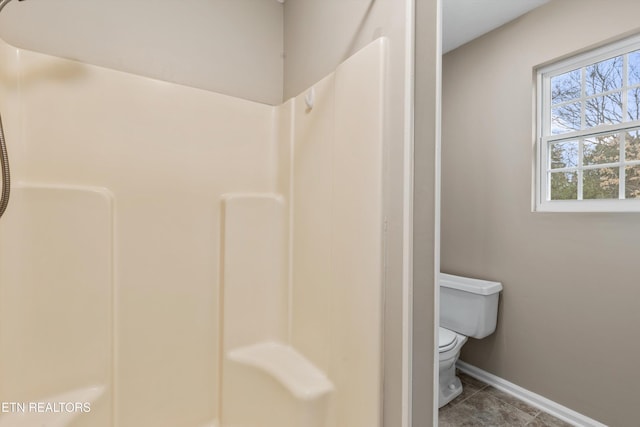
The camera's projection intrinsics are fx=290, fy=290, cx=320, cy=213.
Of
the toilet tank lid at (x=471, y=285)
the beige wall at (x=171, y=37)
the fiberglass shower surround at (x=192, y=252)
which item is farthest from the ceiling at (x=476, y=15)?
→ the toilet tank lid at (x=471, y=285)

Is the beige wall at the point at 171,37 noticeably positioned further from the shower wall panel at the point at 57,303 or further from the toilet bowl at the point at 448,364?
the toilet bowl at the point at 448,364

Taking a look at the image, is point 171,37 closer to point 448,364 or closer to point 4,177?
point 4,177

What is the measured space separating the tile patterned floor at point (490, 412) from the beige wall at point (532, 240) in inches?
4.8

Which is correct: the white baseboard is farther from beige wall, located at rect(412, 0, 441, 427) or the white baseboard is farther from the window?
beige wall, located at rect(412, 0, 441, 427)

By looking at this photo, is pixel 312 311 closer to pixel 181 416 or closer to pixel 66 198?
pixel 181 416

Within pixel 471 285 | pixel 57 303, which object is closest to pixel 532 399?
pixel 471 285

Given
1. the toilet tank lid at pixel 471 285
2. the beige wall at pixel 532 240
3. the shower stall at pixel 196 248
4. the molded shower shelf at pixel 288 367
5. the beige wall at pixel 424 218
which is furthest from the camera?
the toilet tank lid at pixel 471 285

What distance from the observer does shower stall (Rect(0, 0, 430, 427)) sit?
99cm

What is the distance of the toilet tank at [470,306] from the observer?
72.4 inches

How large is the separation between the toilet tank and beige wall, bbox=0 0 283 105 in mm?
1671

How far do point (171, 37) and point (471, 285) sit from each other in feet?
7.11

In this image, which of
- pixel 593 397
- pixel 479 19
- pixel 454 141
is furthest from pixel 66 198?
pixel 593 397

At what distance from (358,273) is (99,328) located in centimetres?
103

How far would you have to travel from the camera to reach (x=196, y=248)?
1.34m
